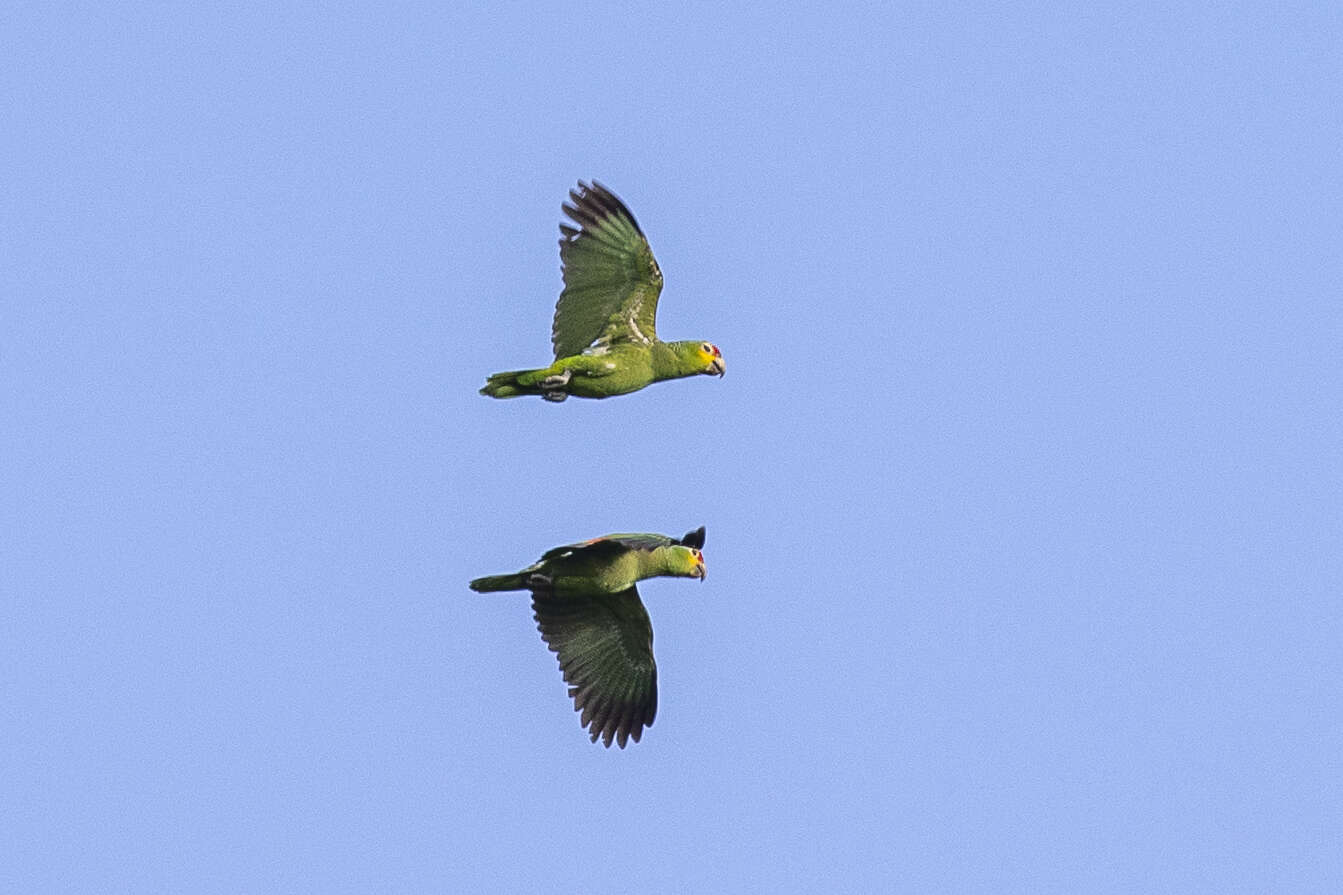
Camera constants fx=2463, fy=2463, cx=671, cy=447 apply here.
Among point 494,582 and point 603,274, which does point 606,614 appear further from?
point 603,274

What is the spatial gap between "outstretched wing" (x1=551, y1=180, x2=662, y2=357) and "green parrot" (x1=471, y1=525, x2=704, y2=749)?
2206 millimetres

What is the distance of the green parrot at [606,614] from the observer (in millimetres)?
25297

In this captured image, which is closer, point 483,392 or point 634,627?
point 483,392

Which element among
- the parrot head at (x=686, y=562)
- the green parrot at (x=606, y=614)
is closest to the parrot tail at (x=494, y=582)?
the green parrot at (x=606, y=614)

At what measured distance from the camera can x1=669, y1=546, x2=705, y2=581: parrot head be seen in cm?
2570

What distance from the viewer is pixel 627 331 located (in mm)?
25781

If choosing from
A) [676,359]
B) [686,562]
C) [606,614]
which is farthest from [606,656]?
[676,359]

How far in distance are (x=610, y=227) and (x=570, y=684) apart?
194 inches

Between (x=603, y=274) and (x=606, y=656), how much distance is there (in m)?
4.13

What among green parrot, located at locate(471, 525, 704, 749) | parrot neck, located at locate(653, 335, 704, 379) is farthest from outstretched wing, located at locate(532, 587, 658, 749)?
parrot neck, located at locate(653, 335, 704, 379)

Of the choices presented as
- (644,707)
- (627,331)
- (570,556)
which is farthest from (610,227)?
(644,707)

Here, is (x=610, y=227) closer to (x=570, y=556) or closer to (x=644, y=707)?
(x=570, y=556)

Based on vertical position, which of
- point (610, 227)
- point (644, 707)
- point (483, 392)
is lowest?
point (644, 707)

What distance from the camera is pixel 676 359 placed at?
1024 inches
